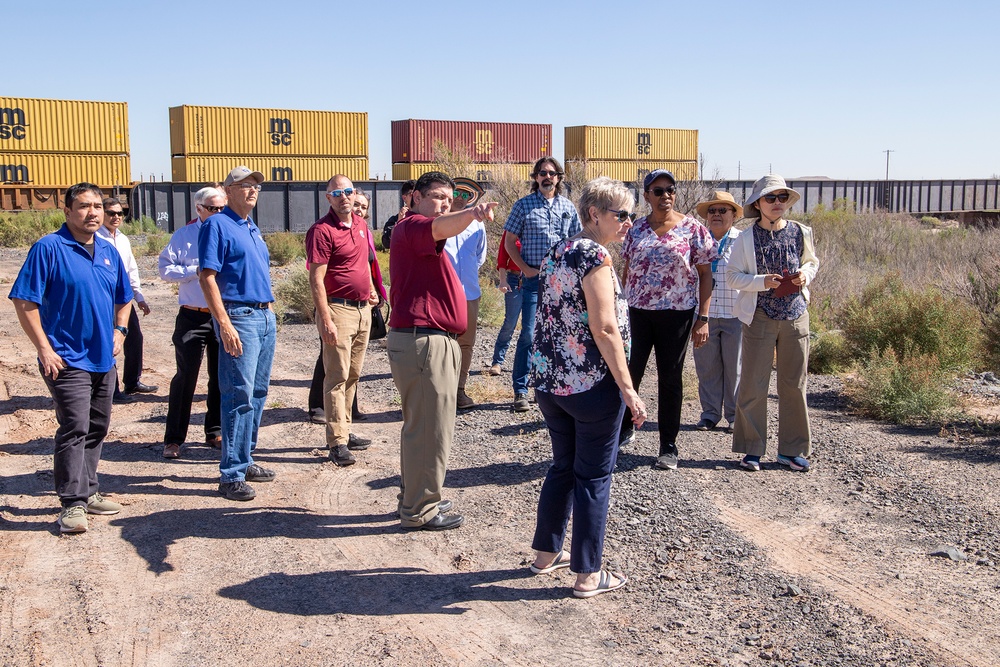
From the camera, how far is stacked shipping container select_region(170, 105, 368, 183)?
33.2 metres

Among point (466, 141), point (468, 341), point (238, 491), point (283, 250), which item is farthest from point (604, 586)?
point (466, 141)

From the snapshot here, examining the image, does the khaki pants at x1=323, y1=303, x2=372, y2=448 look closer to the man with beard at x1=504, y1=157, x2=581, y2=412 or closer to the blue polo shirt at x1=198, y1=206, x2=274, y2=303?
the blue polo shirt at x1=198, y1=206, x2=274, y2=303

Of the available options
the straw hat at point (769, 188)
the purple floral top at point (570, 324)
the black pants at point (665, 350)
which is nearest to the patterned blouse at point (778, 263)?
the straw hat at point (769, 188)

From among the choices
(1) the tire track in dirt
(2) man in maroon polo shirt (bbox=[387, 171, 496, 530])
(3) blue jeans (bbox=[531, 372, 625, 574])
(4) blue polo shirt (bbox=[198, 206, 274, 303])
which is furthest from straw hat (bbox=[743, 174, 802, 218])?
(4) blue polo shirt (bbox=[198, 206, 274, 303])

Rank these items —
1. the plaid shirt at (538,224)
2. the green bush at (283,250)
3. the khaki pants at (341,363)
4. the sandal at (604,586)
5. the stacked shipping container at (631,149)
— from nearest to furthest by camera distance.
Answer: the sandal at (604,586) → the khaki pants at (341,363) → the plaid shirt at (538,224) → the green bush at (283,250) → the stacked shipping container at (631,149)

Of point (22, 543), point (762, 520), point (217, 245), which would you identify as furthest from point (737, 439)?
point (22, 543)

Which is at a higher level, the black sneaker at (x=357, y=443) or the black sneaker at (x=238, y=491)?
the black sneaker at (x=357, y=443)

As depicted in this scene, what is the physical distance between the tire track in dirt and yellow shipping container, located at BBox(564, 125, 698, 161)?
3212 centimetres

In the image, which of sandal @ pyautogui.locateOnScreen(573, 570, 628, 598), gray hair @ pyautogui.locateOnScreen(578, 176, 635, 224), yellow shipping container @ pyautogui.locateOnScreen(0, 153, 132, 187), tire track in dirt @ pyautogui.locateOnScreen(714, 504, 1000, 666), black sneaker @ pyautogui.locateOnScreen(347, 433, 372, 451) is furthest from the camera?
yellow shipping container @ pyautogui.locateOnScreen(0, 153, 132, 187)

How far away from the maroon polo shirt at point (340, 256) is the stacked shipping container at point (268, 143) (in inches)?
1129

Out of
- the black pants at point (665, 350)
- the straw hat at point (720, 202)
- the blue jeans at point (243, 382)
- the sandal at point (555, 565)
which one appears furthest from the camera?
the straw hat at point (720, 202)

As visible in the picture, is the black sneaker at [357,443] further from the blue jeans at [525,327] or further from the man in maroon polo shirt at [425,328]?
the man in maroon polo shirt at [425,328]

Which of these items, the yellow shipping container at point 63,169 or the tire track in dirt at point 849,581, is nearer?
the tire track in dirt at point 849,581

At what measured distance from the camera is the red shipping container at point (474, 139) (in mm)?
35406
